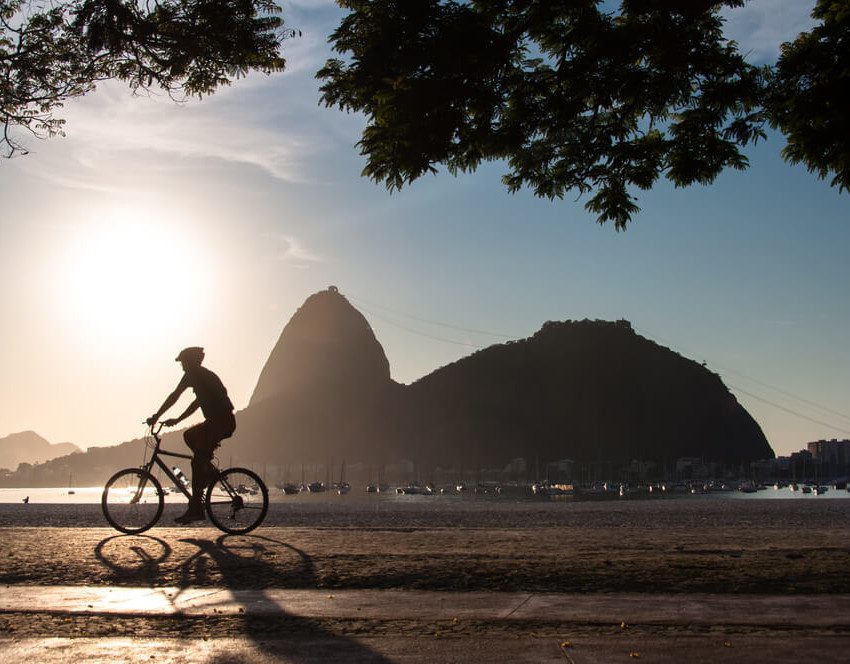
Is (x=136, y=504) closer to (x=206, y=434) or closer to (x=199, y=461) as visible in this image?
(x=199, y=461)

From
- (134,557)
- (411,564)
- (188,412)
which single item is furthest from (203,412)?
(411,564)

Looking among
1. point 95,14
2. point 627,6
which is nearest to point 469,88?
point 627,6

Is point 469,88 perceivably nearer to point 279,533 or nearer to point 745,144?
point 745,144

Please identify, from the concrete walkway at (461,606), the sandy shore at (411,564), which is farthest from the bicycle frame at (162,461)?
the concrete walkway at (461,606)

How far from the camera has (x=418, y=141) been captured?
8.08 m

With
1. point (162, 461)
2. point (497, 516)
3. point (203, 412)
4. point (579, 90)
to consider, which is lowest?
point (497, 516)

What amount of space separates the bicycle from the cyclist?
14cm

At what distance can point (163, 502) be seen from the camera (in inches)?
386

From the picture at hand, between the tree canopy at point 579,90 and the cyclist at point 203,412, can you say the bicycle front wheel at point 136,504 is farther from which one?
the tree canopy at point 579,90

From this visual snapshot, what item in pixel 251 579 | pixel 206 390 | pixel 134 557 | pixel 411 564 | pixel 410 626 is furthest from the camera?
pixel 206 390

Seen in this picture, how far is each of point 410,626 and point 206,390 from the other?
597cm

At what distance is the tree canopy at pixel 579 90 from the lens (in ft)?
26.2

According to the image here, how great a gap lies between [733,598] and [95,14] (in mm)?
9708

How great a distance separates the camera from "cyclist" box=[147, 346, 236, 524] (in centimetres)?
969
